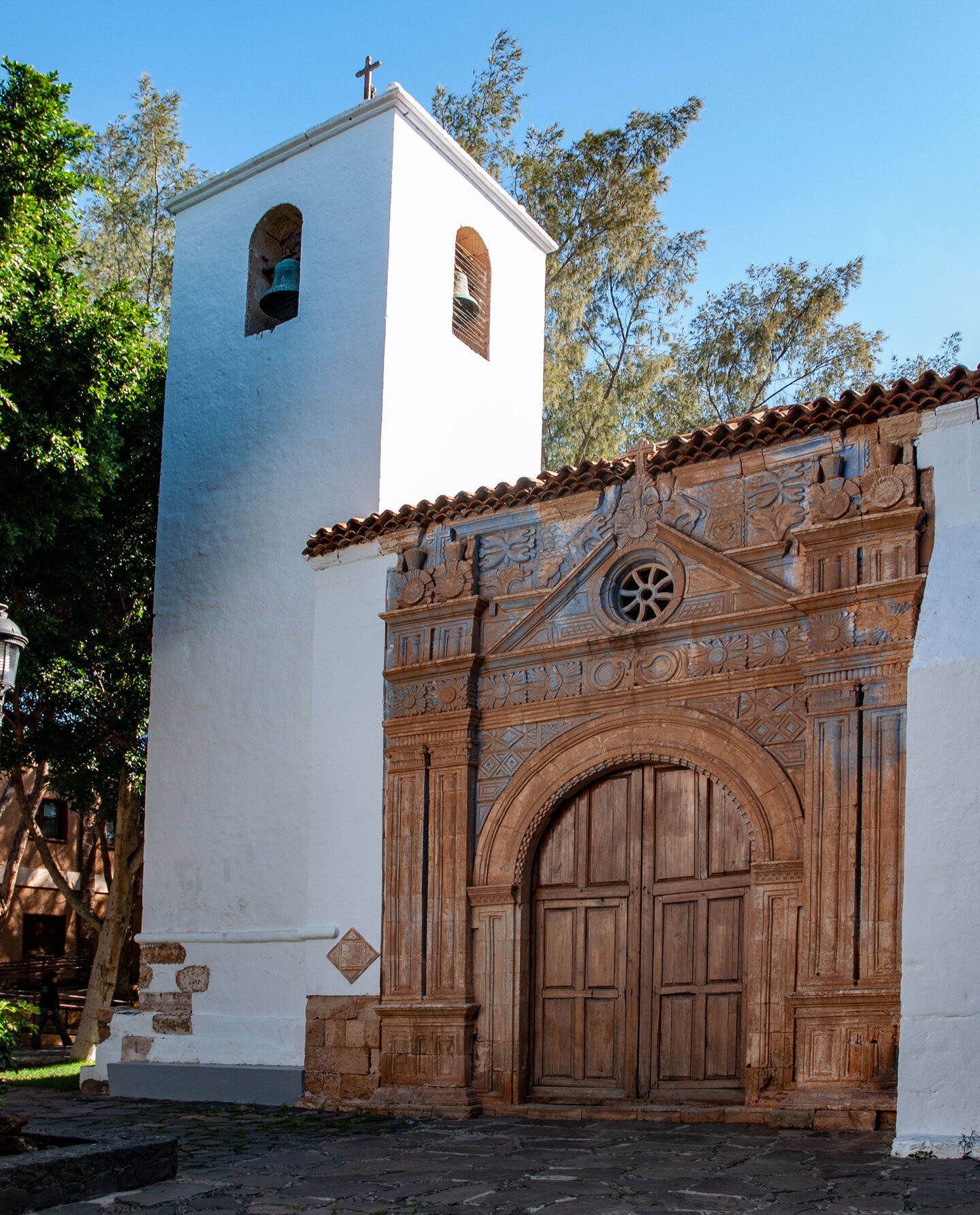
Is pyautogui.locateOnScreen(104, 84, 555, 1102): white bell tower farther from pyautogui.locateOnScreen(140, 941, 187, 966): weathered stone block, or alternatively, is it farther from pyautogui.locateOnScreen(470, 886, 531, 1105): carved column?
pyautogui.locateOnScreen(470, 886, 531, 1105): carved column

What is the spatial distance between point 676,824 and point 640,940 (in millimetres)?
738

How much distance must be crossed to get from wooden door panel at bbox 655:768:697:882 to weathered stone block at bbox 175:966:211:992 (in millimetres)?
4012

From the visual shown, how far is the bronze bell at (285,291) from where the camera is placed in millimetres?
12031

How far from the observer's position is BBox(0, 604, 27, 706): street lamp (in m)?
6.39

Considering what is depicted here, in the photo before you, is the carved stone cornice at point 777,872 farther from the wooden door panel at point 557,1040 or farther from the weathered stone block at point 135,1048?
the weathered stone block at point 135,1048

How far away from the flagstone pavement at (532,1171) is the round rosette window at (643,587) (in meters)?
3.04

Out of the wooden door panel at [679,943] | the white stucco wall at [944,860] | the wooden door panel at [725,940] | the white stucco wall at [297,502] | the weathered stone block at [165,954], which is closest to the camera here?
the white stucco wall at [944,860]

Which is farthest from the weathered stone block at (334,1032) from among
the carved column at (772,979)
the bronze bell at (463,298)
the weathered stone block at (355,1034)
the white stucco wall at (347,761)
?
the bronze bell at (463,298)

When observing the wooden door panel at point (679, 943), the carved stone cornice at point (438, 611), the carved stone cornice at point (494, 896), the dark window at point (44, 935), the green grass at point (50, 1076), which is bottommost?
the green grass at point (50, 1076)

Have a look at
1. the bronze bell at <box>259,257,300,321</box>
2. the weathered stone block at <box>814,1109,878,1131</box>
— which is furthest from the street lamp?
the bronze bell at <box>259,257,300,321</box>

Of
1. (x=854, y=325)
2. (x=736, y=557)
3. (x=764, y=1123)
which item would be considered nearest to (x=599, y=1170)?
(x=764, y=1123)

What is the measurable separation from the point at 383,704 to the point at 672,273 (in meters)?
13.1

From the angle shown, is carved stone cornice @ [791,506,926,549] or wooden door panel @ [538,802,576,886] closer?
carved stone cornice @ [791,506,926,549]

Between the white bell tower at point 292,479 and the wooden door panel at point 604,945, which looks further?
the white bell tower at point 292,479
